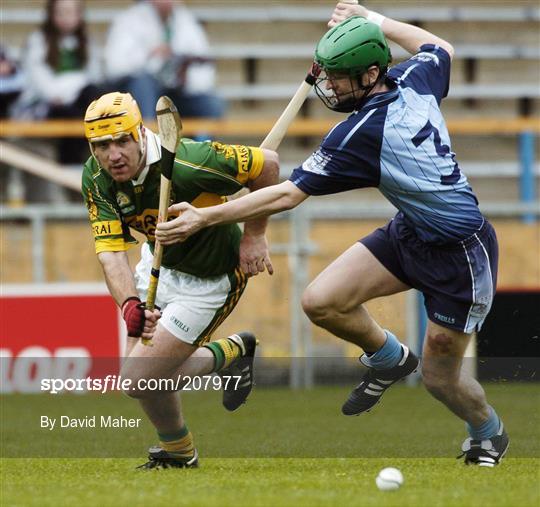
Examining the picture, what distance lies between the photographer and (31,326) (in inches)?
376

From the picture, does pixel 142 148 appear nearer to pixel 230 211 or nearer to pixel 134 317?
pixel 230 211

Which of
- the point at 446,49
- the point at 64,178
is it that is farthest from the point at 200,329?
the point at 64,178

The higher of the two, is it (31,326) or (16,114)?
(16,114)

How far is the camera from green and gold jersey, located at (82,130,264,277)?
578cm

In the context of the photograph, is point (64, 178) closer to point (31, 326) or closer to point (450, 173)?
point (31, 326)

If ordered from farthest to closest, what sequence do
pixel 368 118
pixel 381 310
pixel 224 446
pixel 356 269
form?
pixel 381 310
pixel 224 446
pixel 356 269
pixel 368 118

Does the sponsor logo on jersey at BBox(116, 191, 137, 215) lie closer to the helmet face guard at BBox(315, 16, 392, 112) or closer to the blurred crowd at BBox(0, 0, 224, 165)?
the helmet face guard at BBox(315, 16, 392, 112)

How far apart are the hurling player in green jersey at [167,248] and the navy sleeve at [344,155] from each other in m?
0.51

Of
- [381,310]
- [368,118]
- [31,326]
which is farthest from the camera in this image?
[31,326]

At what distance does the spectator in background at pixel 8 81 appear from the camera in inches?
445

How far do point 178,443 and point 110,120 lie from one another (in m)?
1.45

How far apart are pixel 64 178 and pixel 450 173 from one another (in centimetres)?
585

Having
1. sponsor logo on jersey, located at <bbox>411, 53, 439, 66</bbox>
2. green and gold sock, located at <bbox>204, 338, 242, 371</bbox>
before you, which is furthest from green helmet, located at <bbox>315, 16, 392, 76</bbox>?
green and gold sock, located at <bbox>204, 338, 242, 371</bbox>

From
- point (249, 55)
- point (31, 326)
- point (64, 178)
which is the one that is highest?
point (249, 55)
